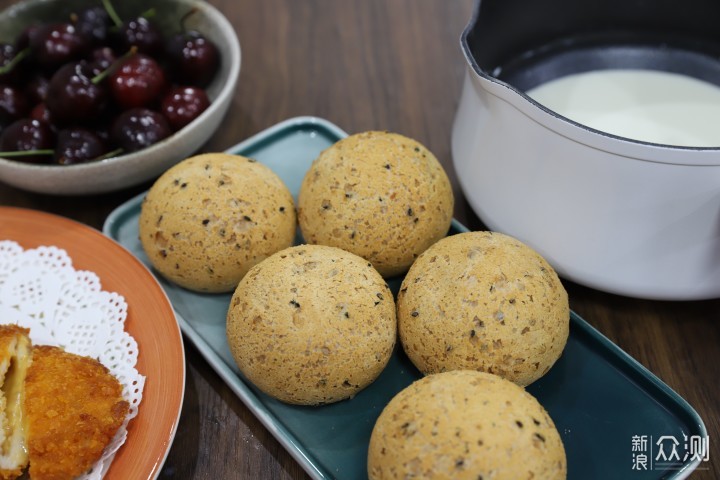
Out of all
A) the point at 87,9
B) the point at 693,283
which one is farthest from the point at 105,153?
the point at 693,283

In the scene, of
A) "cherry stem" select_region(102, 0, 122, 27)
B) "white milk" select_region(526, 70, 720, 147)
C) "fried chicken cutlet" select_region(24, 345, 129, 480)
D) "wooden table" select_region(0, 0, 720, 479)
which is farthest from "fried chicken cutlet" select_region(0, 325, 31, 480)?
"white milk" select_region(526, 70, 720, 147)

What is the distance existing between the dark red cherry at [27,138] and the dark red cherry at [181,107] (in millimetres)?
196

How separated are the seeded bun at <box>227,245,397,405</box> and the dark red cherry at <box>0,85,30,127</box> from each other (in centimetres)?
61

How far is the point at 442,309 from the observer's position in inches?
30.3

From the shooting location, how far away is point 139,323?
34.1 inches

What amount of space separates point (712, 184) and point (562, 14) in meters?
0.52

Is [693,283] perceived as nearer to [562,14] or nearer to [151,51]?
[562,14]

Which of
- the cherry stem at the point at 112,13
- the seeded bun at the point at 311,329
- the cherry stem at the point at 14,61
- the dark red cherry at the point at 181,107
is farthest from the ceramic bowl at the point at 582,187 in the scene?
the cherry stem at the point at 14,61

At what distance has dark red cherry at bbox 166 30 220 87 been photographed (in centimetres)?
115

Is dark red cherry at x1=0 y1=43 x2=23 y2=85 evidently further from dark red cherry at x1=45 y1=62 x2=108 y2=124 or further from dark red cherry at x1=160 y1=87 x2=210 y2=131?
dark red cherry at x1=160 y1=87 x2=210 y2=131

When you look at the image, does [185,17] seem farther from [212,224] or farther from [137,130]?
[212,224]

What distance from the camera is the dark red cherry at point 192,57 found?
1148 millimetres

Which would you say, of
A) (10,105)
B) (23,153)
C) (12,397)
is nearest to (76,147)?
(23,153)

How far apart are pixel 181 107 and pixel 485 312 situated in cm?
65
